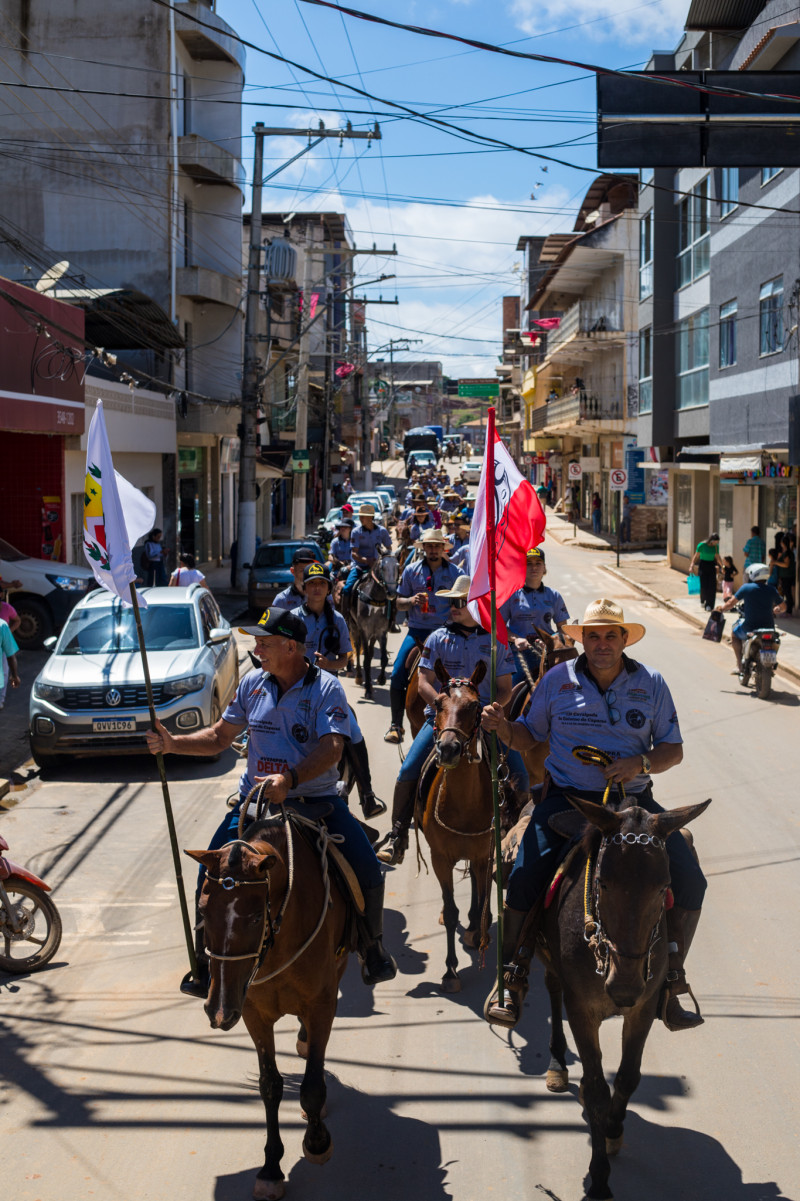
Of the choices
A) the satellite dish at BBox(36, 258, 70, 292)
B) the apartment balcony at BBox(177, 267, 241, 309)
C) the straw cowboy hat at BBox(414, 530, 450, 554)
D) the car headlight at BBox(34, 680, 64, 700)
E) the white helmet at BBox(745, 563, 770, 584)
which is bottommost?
the car headlight at BBox(34, 680, 64, 700)

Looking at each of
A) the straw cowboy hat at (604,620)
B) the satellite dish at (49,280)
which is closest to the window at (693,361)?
the satellite dish at (49,280)

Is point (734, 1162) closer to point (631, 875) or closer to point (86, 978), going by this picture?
point (631, 875)

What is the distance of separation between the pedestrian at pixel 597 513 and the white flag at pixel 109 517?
49.7 metres

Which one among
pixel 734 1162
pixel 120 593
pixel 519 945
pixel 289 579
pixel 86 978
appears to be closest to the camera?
pixel 734 1162

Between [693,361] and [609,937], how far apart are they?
29.9 meters

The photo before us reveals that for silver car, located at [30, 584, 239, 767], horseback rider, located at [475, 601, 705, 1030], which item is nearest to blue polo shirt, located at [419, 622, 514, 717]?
horseback rider, located at [475, 601, 705, 1030]

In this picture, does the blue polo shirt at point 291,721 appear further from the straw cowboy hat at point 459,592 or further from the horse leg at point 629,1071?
the straw cowboy hat at point 459,592

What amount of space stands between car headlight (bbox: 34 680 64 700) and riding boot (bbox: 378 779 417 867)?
212 inches

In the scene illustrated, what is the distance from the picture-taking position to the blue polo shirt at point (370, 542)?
18.0 m

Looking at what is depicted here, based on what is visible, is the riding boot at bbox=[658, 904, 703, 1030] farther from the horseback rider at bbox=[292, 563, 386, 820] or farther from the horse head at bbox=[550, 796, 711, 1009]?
the horseback rider at bbox=[292, 563, 386, 820]

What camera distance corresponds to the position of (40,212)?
34781mm

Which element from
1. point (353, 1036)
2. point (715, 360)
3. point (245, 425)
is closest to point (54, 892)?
point (353, 1036)

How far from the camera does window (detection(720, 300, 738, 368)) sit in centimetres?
2772

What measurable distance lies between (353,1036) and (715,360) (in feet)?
83.5
